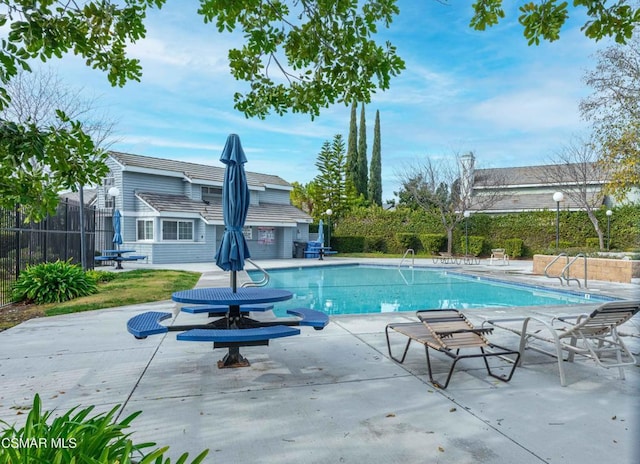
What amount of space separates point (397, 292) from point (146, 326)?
31.5 ft

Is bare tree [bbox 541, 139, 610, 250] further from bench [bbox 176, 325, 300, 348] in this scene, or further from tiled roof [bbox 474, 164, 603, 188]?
bench [bbox 176, 325, 300, 348]

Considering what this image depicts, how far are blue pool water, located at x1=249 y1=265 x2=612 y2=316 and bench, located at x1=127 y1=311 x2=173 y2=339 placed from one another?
15.5 ft

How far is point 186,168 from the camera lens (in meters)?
24.8

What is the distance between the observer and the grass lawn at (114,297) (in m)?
7.86

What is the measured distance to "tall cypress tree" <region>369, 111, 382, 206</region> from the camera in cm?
4350

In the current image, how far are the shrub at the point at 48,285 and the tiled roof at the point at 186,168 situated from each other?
42.3 feet

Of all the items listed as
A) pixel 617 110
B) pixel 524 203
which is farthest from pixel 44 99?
pixel 524 203

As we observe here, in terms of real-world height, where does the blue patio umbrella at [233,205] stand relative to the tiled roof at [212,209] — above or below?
below

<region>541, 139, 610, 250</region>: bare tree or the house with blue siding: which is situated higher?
<region>541, 139, 610, 250</region>: bare tree

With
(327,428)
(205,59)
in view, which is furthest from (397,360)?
(205,59)

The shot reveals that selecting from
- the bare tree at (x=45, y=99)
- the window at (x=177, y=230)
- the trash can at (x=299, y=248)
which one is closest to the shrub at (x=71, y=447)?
the window at (x=177, y=230)

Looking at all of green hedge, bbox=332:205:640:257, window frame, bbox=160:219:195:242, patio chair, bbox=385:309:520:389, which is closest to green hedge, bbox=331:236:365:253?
green hedge, bbox=332:205:640:257

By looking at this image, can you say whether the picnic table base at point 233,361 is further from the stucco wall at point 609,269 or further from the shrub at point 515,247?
the shrub at point 515,247

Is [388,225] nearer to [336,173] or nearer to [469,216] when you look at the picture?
[469,216]
